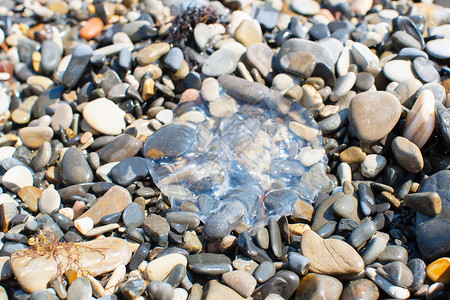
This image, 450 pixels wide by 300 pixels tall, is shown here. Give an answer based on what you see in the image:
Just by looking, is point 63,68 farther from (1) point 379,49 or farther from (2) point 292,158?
(1) point 379,49

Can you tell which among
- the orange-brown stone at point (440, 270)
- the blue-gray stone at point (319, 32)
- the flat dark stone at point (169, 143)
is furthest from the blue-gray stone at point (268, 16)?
the orange-brown stone at point (440, 270)

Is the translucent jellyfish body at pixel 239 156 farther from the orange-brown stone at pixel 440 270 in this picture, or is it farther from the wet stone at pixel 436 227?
the orange-brown stone at pixel 440 270

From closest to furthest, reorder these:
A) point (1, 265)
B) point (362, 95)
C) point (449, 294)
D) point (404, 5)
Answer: point (449, 294) → point (1, 265) → point (362, 95) → point (404, 5)

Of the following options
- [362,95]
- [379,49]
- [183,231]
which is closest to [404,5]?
[379,49]

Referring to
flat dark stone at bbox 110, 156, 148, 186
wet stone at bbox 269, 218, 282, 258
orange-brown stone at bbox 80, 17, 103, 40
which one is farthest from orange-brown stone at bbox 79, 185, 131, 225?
orange-brown stone at bbox 80, 17, 103, 40

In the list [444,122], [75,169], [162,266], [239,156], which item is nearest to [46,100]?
[75,169]

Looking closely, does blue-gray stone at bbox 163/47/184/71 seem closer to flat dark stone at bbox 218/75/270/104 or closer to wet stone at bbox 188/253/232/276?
flat dark stone at bbox 218/75/270/104
